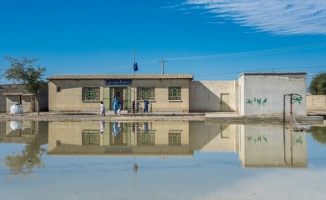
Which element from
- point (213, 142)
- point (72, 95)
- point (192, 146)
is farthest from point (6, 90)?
point (192, 146)

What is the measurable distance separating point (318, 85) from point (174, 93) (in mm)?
40776

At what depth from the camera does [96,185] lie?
303 inches

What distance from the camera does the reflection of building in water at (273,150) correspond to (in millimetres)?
10148

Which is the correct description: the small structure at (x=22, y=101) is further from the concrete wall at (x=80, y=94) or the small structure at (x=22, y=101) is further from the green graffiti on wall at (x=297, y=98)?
the green graffiti on wall at (x=297, y=98)

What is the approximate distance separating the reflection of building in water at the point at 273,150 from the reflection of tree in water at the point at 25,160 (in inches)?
212

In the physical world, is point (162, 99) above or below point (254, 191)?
above

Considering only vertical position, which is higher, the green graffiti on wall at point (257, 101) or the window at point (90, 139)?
the green graffiti on wall at point (257, 101)

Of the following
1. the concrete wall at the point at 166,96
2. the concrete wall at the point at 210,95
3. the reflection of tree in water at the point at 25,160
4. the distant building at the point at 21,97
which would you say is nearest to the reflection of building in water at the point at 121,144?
the reflection of tree in water at the point at 25,160

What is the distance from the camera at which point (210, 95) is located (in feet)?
118

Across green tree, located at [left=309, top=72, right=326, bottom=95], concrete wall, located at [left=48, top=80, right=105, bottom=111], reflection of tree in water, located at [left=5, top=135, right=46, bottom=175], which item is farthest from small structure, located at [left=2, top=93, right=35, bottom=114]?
green tree, located at [left=309, top=72, right=326, bottom=95]

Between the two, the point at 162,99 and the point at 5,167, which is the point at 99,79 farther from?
the point at 5,167

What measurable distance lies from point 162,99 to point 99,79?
A: 608 centimetres

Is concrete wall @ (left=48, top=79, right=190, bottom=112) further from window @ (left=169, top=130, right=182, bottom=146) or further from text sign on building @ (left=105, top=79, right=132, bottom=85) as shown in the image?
window @ (left=169, top=130, right=182, bottom=146)

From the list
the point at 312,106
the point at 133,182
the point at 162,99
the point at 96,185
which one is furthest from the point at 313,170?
the point at 312,106
